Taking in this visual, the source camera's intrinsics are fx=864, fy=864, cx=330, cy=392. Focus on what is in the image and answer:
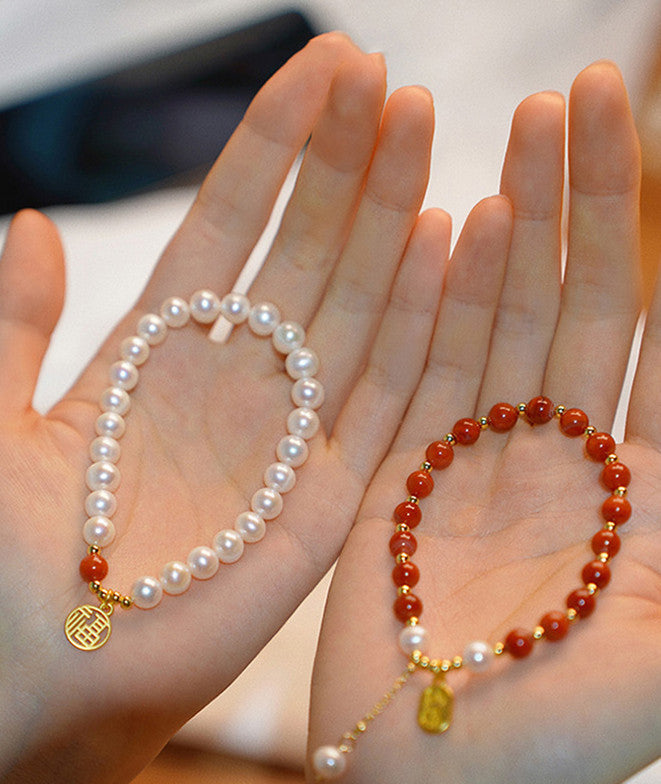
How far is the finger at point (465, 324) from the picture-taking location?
1092mm

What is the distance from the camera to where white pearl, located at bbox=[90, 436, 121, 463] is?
3.79 feet

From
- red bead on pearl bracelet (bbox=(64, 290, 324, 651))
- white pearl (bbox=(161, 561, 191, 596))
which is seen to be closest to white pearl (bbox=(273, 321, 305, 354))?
red bead on pearl bracelet (bbox=(64, 290, 324, 651))

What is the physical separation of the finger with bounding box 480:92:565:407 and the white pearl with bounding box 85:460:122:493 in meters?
0.50

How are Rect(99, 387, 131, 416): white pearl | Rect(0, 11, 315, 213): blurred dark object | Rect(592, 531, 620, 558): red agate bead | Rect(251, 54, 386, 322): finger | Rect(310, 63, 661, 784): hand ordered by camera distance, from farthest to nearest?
Rect(0, 11, 315, 213): blurred dark object, Rect(99, 387, 131, 416): white pearl, Rect(251, 54, 386, 322): finger, Rect(592, 531, 620, 558): red agate bead, Rect(310, 63, 661, 784): hand

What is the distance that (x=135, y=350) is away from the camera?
1.22 metres

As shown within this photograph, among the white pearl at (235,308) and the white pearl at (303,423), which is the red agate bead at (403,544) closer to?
the white pearl at (303,423)

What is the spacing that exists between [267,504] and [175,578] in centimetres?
15

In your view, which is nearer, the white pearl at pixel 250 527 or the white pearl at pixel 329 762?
the white pearl at pixel 329 762

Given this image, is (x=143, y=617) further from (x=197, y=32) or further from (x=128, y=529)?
(x=197, y=32)

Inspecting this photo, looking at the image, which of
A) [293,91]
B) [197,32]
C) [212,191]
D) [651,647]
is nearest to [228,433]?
[212,191]

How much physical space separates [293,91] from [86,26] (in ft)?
3.46

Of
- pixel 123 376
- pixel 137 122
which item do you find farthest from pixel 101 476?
pixel 137 122

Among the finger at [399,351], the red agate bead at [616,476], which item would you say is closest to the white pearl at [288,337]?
the finger at [399,351]

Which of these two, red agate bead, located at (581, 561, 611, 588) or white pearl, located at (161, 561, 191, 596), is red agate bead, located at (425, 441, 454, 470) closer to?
red agate bead, located at (581, 561, 611, 588)
